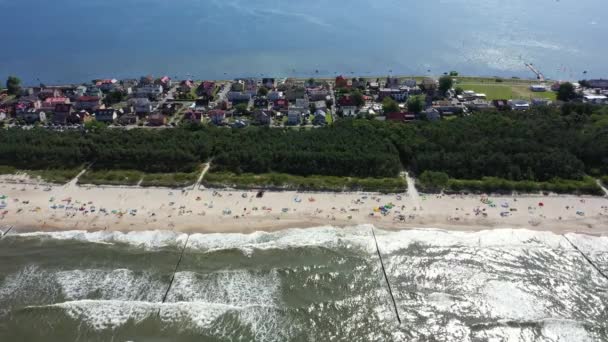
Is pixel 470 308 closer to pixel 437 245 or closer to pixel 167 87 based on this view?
pixel 437 245

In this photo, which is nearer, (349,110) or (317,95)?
(349,110)

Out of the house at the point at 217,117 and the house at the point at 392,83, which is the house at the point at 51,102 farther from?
the house at the point at 392,83

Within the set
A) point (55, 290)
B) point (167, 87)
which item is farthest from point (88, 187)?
point (167, 87)

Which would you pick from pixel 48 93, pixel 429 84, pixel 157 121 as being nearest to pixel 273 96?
pixel 157 121

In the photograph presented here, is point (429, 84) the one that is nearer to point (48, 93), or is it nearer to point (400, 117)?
point (400, 117)

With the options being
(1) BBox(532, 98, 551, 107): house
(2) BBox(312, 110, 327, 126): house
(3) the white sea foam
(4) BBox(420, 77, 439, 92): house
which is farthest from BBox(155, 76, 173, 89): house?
(1) BBox(532, 98, 551, 107): house

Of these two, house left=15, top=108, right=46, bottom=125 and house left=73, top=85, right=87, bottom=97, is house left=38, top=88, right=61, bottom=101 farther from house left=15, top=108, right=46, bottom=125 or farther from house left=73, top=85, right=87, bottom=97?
→ house left=15, top=108, right=46, bottom=125
